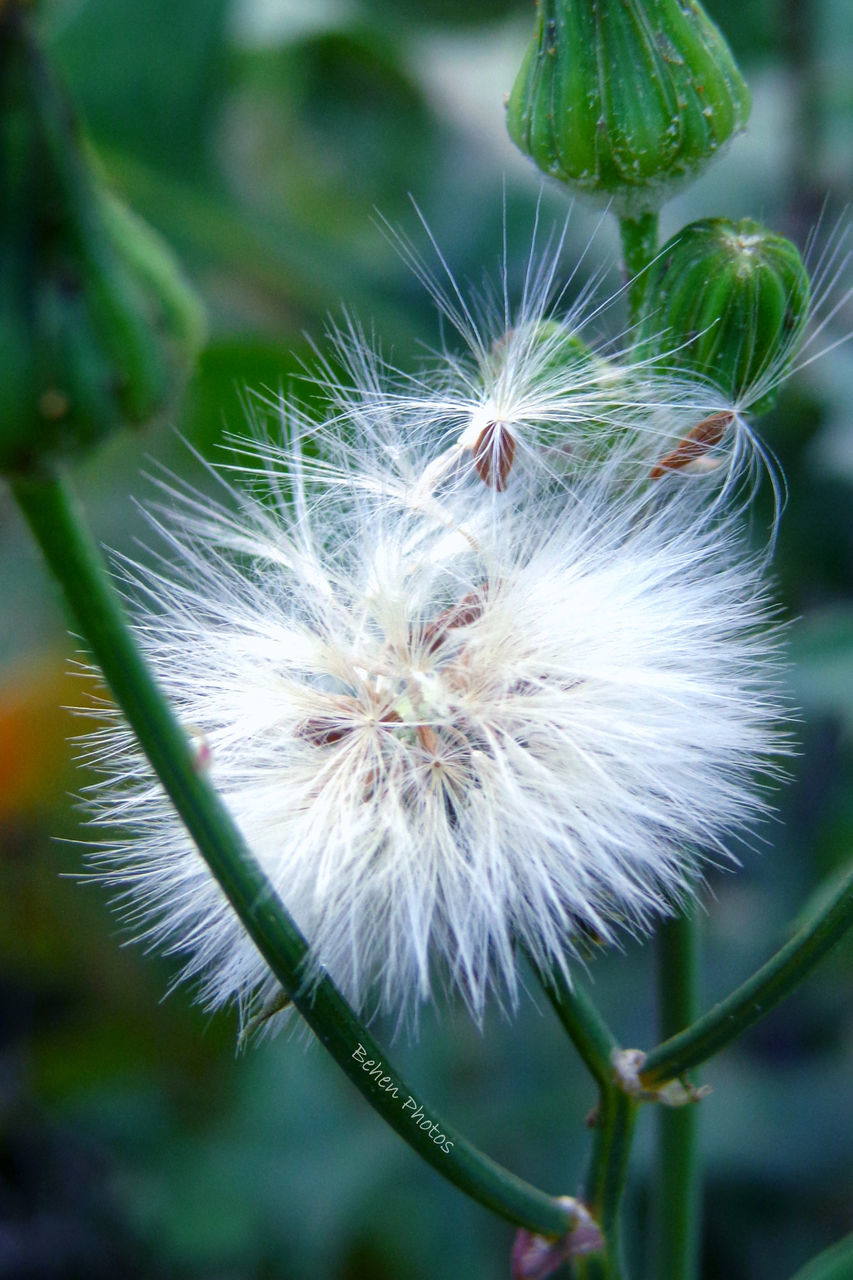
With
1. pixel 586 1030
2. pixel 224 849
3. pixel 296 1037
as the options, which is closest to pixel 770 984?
pixel 586 1030

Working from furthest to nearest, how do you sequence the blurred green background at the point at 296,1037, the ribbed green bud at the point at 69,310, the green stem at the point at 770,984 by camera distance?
the blurred green background at the point at 296,1037 < the green stem at the point at 770,984 < the ribbed green bud at the point at 69,310

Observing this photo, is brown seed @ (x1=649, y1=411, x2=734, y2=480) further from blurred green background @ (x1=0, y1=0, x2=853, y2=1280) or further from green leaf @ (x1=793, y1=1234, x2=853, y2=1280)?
blurred green background @ (x1=0, y1=0, x2=853, y2=1280)

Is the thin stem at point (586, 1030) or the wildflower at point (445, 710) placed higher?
the wildflower at point (445, 710)

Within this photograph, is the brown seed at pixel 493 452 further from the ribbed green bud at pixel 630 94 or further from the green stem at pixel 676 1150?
the green stem at pixel 676 1150

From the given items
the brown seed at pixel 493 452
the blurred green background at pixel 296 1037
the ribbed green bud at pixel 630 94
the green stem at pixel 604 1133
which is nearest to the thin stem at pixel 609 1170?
the green stem at pixel 604 1133

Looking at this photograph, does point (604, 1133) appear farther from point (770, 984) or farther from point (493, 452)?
point (493, 452)

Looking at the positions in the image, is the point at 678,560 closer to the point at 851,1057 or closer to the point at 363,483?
the point at 363,483

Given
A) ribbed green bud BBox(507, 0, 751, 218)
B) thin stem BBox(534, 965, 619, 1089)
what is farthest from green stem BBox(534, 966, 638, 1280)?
ribbed green bud BBox(507, 0, 751, 218)
